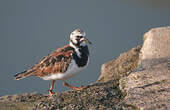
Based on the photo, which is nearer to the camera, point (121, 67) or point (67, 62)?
point (67, 62)

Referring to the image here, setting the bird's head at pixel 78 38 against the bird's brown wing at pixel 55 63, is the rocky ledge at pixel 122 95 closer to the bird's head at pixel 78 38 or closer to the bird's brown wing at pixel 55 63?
the bird's brown wing at pixel 55 63

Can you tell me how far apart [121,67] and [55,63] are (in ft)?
3.89

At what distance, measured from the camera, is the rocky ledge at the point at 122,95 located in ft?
12.7

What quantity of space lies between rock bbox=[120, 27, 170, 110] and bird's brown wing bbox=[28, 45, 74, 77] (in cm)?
81

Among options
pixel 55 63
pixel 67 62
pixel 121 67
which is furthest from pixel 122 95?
pixel 121 67

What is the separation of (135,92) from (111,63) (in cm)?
181

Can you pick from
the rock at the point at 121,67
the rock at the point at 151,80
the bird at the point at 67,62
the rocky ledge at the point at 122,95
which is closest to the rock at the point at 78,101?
the rocky ledge at the point at 122,95

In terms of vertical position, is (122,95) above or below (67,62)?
below

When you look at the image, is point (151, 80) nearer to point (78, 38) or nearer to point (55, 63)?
point (78, 38)

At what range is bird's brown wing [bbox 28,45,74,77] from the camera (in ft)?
15.6

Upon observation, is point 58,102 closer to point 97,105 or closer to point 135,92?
point 97,105

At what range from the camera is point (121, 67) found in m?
5.46

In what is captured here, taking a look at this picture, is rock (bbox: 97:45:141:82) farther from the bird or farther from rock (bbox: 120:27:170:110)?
the bird

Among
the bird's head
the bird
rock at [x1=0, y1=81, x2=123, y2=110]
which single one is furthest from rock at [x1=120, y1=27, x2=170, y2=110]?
the bird's head
